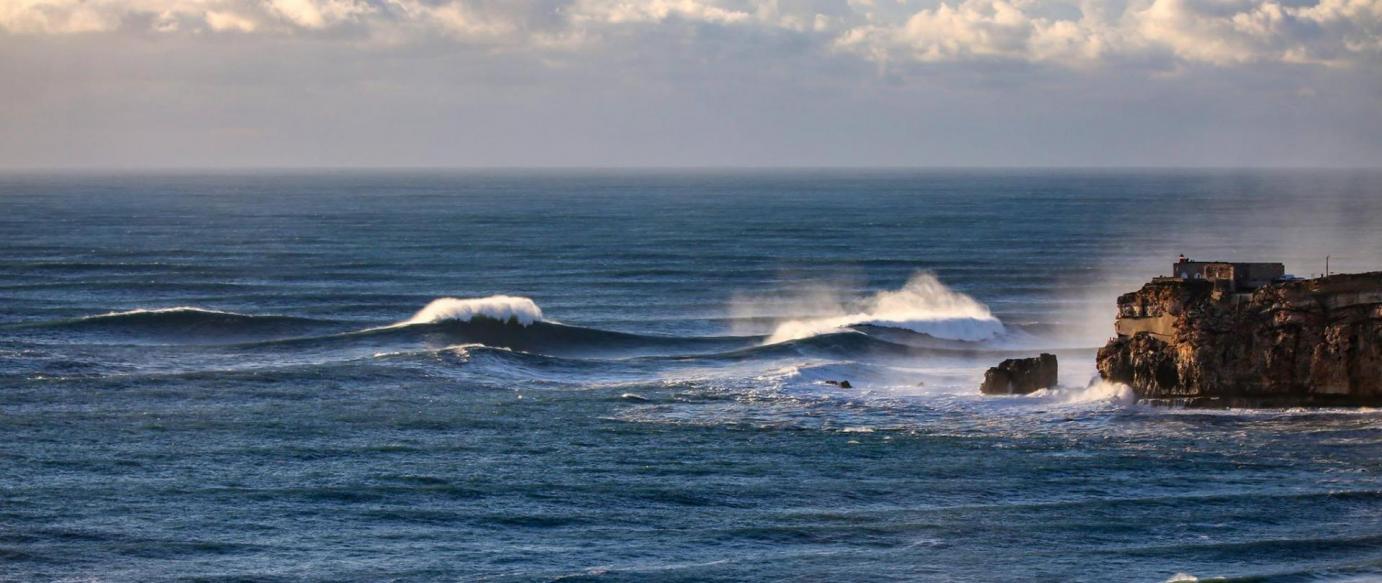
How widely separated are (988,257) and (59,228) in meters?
82.0

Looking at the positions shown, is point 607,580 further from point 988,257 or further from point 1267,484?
point 988,257

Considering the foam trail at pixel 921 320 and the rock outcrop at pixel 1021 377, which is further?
the foam trail at pixel 921 320

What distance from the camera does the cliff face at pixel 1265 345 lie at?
48.2 meters

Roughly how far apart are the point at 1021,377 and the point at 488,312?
1118 inches

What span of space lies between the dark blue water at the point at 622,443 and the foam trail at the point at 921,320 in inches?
11.0

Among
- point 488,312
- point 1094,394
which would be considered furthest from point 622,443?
point 488,312

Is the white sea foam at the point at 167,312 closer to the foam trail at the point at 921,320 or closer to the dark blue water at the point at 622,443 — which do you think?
the dark blue water at the point at 622,443

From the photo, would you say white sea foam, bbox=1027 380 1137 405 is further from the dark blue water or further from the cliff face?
the cliff face

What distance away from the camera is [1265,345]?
4938 cm

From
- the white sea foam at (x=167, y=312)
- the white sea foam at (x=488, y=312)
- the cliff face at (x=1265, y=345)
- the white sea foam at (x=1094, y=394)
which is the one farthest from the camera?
the white sea foam at (x=488, y=312)

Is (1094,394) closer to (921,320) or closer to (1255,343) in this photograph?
(1255,343)

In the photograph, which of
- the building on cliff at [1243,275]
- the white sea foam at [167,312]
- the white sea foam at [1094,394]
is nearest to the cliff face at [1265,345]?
the white sea foam at [1094,394]

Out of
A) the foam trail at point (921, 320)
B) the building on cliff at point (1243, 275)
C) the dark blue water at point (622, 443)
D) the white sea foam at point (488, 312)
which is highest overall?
the building on cliff at point (1243, 275)

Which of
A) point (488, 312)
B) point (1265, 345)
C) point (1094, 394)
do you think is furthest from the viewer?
point (488, 312)
